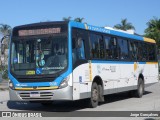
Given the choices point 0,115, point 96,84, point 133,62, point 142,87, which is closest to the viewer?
point 0,115

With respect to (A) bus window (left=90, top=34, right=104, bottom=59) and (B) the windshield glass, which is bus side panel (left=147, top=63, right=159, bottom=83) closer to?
(A) bus window (left=90, top=34, right=104, bottom=59)

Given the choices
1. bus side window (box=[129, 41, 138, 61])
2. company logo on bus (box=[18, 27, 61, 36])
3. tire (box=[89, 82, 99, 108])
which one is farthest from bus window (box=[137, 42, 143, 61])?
company logo on bus (box=[18, 27, 61, 36])

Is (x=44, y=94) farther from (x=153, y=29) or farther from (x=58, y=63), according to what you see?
(x=153, y=29)

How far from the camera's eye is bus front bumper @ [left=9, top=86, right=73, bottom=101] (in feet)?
44.9

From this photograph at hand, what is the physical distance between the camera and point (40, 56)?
14219 mm

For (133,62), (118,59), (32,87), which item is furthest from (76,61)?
(133,62)

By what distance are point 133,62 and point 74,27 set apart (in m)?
6.46

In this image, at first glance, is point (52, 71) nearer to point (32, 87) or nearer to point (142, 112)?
point (32, 87)

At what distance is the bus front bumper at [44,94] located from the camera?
13.7 meters

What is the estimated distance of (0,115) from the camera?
1335cm

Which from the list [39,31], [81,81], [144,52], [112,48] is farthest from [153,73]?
[39,31]

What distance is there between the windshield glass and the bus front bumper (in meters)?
0.65

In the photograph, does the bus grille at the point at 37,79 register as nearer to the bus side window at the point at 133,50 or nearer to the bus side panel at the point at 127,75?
the bus side panel at the point at 127,75

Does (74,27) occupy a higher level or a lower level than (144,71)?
higher
